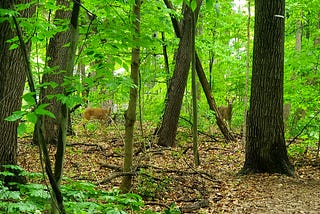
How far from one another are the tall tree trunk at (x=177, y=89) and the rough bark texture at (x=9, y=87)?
617cm

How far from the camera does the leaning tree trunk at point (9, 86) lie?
4.30 meters

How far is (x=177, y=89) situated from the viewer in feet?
34.3

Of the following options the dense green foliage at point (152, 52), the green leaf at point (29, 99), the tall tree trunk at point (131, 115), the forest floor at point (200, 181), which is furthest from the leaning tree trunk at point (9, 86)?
the green leaf at point (29, 99)

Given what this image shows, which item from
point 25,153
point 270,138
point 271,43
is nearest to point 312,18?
point 271,43

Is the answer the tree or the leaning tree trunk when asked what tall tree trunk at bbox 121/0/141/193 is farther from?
the tree

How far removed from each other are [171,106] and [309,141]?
4179 millimetres

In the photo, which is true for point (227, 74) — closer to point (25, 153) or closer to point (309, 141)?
point (309, 141)

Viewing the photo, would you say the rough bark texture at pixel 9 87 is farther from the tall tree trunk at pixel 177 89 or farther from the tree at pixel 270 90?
the tall tree trunk at pixel 177 89

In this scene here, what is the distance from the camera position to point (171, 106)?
10508 millimetres

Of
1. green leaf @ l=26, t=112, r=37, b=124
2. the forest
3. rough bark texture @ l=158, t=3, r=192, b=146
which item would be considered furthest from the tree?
green leaf @ l=26, t=112, r=37, b=124

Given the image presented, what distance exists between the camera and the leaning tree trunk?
4295 millimetres

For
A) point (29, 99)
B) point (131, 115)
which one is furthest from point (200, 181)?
point (29, 99)

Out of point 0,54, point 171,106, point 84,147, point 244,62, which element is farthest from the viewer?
point 244,62

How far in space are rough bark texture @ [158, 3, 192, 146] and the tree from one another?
136 inches
